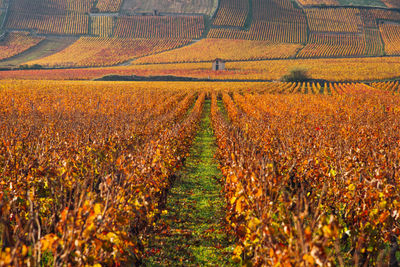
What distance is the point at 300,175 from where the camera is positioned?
755 cm

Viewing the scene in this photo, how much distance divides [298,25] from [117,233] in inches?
4549

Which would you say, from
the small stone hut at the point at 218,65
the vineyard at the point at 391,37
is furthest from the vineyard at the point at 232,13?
the vineyard at the point at 391,37

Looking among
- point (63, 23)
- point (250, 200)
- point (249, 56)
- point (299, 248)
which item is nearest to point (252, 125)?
point (250, 200)

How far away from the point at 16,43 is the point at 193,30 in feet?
162

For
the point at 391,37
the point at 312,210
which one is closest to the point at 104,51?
the point at 391,37

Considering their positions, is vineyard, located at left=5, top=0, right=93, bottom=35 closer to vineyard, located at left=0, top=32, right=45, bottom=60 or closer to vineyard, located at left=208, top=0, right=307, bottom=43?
vineyard, located at left=0, top=32, right=45, bottom=60

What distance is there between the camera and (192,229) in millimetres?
6570

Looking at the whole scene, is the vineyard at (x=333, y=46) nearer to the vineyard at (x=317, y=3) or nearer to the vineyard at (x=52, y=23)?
the vineyard at (x=317, y=3)

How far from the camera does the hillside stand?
289 feet

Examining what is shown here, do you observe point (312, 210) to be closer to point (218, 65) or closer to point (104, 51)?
point (218, 65)

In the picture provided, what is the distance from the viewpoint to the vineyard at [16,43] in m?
83.6

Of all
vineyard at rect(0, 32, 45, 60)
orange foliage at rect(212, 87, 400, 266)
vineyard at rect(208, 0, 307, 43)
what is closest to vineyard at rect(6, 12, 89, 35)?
vineyard at rect(0, 32, 45, 60)

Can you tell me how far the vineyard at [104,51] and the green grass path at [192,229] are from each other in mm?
74088

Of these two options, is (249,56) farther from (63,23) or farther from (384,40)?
(63,23)
